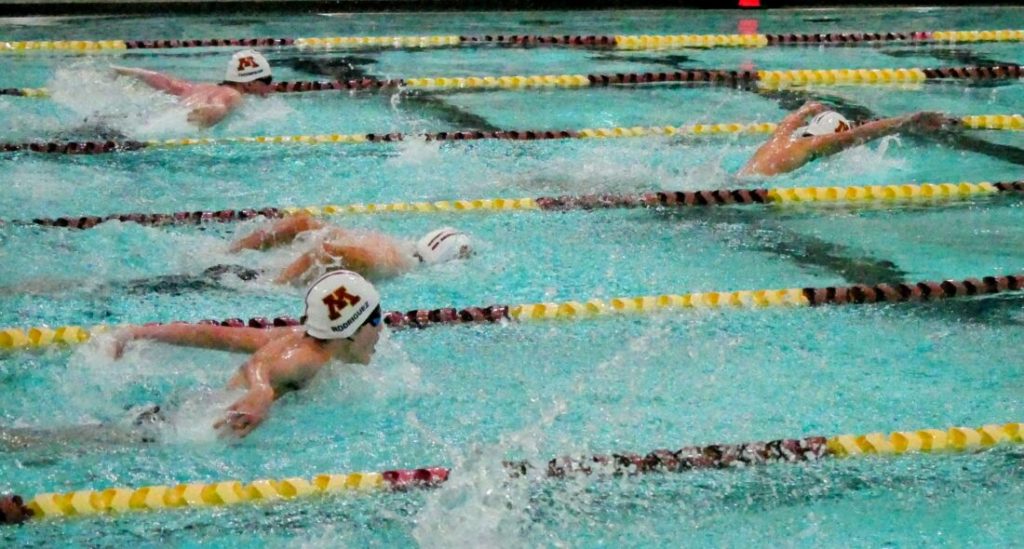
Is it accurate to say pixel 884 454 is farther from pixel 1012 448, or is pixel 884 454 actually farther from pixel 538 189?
pixel 538 189

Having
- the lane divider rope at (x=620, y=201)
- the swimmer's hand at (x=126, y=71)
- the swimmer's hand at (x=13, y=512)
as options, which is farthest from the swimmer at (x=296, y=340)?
the swimmer's hand at (x=126, y=71)

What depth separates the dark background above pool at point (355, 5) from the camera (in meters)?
10.3

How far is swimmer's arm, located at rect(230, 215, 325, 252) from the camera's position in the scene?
4.76 metres

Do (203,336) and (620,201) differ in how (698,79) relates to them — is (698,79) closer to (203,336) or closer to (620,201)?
(620,201)

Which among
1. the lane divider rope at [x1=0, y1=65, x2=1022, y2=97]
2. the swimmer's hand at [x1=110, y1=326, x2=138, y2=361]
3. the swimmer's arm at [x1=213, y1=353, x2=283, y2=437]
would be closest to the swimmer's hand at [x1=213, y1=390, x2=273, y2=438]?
the swimmer's arm at [x1=213, y1=353, x2=283, y2=437]

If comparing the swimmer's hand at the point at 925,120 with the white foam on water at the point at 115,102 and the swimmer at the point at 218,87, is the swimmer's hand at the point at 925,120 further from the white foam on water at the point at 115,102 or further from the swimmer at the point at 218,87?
the white foam on water at the point at 115,102

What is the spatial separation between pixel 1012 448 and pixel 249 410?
1.87 metres

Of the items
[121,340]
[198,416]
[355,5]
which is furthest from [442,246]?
[355,5]

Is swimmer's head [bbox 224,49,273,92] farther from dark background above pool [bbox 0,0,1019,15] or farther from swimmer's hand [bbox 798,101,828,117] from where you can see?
dark background above pool [bbox 0,0,1019,15]

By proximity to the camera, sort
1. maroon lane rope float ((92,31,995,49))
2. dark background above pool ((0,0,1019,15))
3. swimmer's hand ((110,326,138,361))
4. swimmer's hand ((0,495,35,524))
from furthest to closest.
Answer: dark background above pool ((0,0,1019,15)) < maroon lane rope float ((92,31,995,49)) < swimmer's hand ((110,326,138,361)) < swimmer's hand ((0,495,35,524))

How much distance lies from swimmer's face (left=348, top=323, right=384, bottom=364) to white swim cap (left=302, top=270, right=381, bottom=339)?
0.09ft

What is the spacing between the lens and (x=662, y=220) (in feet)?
17.8

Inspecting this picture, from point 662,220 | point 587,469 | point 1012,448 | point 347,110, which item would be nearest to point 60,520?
point 587,469

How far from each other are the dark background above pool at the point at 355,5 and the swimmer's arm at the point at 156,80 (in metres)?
3.83
